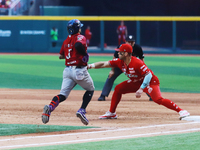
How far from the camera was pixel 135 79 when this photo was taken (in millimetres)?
7109

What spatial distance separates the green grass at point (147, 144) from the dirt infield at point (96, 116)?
0.27 m

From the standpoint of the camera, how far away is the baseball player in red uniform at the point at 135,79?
6.82 m

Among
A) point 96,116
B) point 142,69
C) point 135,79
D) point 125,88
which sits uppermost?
point 142,69

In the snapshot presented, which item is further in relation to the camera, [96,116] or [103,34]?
[103,34]

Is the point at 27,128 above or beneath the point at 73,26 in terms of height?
beneath

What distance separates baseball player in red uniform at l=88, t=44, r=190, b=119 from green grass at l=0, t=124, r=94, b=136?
1.11 m

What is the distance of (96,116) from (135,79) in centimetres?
114

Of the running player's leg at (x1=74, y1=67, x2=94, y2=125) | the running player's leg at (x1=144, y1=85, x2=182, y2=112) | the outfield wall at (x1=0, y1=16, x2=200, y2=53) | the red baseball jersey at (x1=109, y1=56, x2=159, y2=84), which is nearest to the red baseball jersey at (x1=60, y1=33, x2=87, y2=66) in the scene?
the running player's leg at (x1=74, y1=67, x2=94, y2=125)

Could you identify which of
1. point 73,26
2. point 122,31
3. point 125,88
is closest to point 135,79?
point 125,88

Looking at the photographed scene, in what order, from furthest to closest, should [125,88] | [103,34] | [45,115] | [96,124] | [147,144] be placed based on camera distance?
[103,34], [125,88], [96,124], [45,115], [147,144]

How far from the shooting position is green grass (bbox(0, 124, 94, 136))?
6141 mm

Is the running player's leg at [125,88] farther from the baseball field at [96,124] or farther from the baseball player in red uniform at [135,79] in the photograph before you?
the baseball field at [96,124]

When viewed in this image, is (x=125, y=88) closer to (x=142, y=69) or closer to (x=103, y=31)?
(x=142, y=69)

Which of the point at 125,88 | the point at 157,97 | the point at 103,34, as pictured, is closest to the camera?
the point at 157,97
